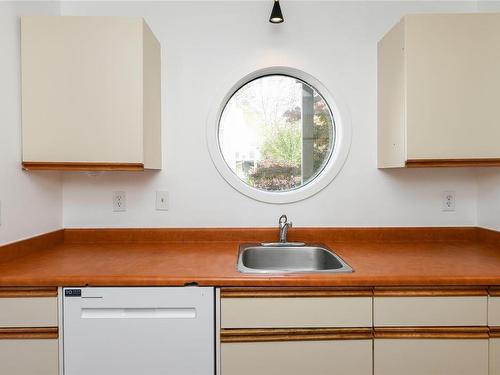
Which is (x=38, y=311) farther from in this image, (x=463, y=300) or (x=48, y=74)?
(x=463, y=300)

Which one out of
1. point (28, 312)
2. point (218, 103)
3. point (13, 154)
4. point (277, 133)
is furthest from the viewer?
point (277, 133)

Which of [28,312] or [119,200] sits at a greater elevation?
[119,200]

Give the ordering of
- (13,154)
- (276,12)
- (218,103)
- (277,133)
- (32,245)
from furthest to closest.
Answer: (277,133)
(218,103)
(276,12)
(32,245)
(13,154)

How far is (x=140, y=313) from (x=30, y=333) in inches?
17.8

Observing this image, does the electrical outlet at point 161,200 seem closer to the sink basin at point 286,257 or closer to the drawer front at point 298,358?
the sink basin at point 286,257

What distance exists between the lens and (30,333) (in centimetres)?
148

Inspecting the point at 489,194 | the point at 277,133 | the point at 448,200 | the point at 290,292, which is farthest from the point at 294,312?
the point at 489,194

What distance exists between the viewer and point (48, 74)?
5.82 feet

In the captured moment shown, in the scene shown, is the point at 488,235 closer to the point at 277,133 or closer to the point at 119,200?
the point at 277,133

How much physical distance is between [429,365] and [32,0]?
8.35 ft

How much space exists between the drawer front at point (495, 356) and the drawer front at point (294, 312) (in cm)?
51

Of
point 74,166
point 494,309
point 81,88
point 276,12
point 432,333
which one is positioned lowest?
point 432,333

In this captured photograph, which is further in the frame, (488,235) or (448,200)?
(448,200)

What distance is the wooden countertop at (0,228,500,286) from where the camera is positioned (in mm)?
1481
